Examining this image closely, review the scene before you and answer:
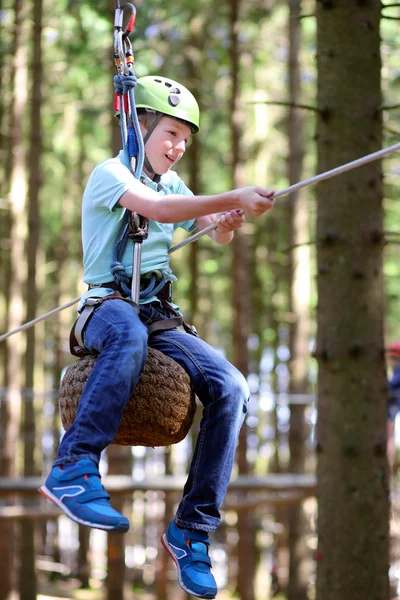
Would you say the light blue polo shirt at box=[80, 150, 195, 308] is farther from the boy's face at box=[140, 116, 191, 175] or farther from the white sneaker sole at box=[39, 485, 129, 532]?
the white sneaker sole at box=[39, 485, 129, 532]

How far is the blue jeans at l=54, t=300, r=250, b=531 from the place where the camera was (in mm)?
3254

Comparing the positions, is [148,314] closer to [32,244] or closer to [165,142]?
[165,142]

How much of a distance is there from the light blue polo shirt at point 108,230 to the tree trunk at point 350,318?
1.61m

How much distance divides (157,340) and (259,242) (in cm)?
1599

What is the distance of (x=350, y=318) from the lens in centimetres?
505

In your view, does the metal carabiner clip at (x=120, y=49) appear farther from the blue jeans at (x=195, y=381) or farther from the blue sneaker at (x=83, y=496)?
the blue sneaker at (x=83, y=496)

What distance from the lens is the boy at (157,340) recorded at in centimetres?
316

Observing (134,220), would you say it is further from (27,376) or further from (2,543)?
(2,543)

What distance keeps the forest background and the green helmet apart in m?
1.63

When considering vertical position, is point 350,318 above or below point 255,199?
below

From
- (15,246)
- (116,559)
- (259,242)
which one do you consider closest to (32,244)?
(15,246)

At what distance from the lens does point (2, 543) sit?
1440 centimetres

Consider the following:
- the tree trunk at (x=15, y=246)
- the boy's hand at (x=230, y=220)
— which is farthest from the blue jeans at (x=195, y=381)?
the tree trunk at (x=15, y=246)

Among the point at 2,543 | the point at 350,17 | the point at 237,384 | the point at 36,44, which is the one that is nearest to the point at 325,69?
the point at 350,17
